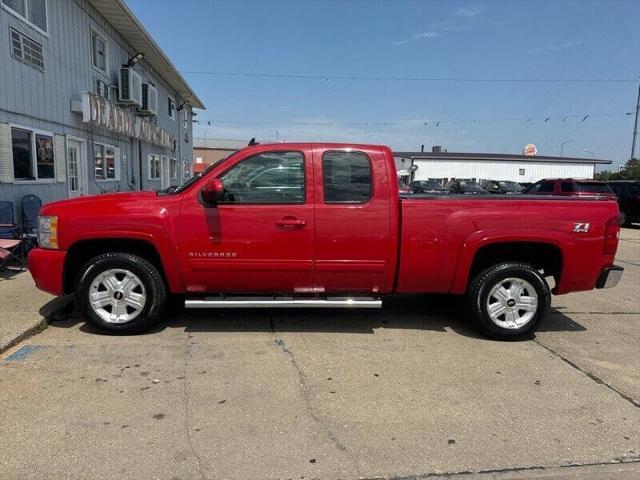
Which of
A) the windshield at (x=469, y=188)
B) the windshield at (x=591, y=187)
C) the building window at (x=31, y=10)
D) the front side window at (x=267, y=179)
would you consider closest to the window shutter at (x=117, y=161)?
the building window at (x=31, y=10)

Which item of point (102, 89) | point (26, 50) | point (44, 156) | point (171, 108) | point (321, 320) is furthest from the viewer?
point (171, 108)

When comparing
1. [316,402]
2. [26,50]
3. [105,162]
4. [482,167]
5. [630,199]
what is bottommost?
[316,402]

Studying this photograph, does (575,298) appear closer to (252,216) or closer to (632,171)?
(252,216)

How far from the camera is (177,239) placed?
4.71m

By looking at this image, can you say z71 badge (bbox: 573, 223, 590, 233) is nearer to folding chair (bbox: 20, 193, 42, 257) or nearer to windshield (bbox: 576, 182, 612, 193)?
folding chair (bbox: 20, 193, 42, 257)

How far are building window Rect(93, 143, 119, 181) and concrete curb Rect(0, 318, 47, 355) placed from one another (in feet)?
30.3

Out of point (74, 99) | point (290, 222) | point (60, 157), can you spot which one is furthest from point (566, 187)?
point (60, 157)

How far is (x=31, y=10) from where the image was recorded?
9.62m

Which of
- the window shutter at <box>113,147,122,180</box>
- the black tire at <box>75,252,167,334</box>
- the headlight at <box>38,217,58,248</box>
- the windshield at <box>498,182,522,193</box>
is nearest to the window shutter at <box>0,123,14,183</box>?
the headlight at <box>38,217,58,248</box>

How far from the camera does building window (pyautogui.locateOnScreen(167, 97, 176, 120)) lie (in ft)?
78.6

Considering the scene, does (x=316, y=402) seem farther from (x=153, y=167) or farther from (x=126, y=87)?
(x=153, y=167)

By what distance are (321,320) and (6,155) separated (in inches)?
273

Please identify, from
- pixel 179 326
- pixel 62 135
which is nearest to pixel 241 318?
pixel 179 326

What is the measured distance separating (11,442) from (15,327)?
2.20m
